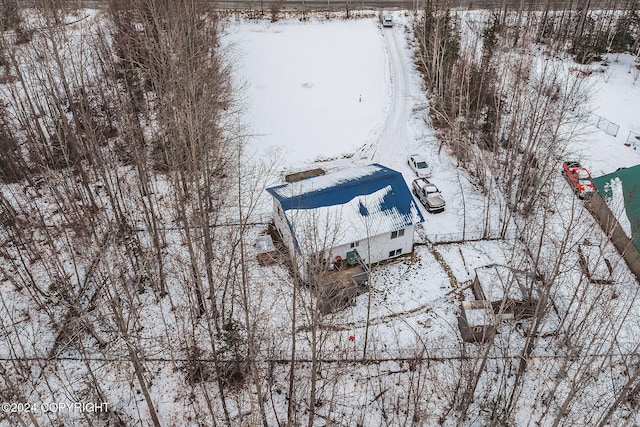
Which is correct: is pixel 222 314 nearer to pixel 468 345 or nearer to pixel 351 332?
pixel 351 332

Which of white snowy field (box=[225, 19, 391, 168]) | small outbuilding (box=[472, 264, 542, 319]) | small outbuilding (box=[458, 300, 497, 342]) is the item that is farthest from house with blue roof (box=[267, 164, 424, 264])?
white snowy field (box=[225, 19, 391, 168])

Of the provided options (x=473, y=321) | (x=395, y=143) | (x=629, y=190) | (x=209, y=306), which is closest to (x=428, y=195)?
(x=395, y=143)

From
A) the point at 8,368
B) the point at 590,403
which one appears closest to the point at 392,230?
the point at 590,403

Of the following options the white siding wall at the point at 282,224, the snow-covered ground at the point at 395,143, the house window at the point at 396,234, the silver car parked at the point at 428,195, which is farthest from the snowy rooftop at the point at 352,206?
the silver car parked at the point at 428,195
